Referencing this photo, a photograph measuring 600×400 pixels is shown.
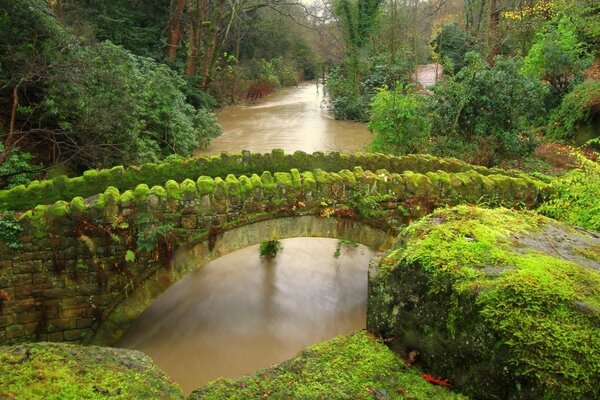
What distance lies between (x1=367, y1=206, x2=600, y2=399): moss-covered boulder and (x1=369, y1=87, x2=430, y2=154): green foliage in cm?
1061

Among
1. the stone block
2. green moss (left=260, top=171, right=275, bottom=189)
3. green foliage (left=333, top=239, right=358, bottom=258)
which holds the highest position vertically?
green moss (left=260, top=171, right=275, bottom=189)

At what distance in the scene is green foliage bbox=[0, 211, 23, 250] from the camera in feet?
18.1

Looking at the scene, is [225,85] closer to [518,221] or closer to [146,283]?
[146,283]

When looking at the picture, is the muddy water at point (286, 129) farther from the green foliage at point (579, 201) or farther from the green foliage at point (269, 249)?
the green foliage at point (579, 201)

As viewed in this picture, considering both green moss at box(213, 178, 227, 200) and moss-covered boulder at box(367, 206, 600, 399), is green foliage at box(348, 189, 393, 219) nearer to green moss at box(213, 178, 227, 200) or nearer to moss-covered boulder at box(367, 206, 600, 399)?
green moss at box(213, 178, 227, 200)

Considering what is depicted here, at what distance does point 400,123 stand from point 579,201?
341 inches

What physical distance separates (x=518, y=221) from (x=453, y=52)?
22.5 m

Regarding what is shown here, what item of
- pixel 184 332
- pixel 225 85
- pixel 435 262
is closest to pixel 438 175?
pixel 435 262

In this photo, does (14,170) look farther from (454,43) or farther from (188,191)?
(454,43)

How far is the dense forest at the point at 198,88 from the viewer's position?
414 inches

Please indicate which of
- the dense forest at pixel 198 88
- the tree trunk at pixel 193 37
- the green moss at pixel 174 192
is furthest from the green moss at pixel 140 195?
the tree trunk at pixel 193 37

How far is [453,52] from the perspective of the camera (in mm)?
23719

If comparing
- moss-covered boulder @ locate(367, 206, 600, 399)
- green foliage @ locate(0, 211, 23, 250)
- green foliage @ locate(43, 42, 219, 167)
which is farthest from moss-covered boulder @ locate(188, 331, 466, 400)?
green foliage @ locate(43, 42, 219, 167)

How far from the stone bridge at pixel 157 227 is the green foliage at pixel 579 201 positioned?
60 cm
